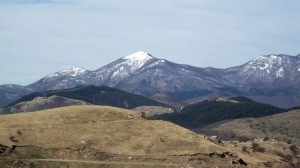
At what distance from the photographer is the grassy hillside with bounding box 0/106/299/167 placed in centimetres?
13875

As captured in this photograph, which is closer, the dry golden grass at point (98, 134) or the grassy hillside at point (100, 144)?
the grassy hillside at point (100, 144)

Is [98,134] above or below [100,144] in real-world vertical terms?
above

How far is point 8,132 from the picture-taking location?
148 metres

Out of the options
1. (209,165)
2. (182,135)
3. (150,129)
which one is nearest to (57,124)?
(150,129)

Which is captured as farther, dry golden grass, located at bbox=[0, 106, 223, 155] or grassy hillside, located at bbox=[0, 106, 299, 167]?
dry golden grass, located at bbox=[0, 106, 223, 155]

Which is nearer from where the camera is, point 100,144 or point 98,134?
point 100,144

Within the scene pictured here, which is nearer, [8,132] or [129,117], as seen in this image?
[8,132]

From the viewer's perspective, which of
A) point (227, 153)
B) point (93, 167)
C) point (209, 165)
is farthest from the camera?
point (227, 153)

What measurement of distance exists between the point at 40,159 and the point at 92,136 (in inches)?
860

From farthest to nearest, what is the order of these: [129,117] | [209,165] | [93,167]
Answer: [129,117] < [209,165] < [93,167]

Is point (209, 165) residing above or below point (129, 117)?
below

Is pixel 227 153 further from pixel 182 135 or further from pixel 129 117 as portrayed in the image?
pixel 129 117

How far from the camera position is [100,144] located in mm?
150375

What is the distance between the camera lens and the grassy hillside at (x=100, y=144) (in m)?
139
